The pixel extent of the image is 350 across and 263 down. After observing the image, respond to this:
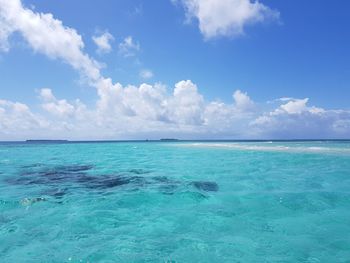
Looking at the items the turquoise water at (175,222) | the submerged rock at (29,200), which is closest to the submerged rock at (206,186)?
the turquoise water at (175,222)

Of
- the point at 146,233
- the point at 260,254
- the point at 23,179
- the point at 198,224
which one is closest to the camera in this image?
the point at 260,254

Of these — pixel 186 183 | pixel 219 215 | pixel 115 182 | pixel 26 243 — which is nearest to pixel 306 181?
pixel 186 183

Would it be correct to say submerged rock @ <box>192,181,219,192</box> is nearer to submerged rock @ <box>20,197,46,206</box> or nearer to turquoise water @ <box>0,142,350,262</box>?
turquoise water @ <box>0,142,350,262</box>

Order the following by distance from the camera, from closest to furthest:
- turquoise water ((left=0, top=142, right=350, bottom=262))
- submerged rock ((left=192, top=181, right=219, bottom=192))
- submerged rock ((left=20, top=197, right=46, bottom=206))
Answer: turquoise water ((left=0, top=142, right=350, bottom=262))
submerged rock ((left=20, top=197, right=46, bottom=206))
submerged rock ((left=192, top=181, right=219, bottom=192))

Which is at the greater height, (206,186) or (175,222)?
(206,186)

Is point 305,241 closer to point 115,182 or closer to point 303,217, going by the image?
point 303,217

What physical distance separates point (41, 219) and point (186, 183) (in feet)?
27.3

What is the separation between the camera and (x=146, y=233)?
808 cm

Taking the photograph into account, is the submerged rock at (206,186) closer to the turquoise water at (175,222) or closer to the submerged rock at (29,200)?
the turquoise water at (175,222)

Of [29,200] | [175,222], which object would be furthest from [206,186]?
[29,200]

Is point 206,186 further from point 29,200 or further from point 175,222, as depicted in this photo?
point 29,200

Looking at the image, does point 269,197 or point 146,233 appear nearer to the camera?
point 146,233


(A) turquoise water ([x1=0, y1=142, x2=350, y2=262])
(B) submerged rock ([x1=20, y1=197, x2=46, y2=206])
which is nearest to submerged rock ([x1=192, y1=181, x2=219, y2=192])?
(A) turquoise water ([x1=0, y1=142, x2=350, y2=262])

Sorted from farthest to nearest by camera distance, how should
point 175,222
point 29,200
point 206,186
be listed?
1. point 206,186
2. point 29,200
3. point 175,222
